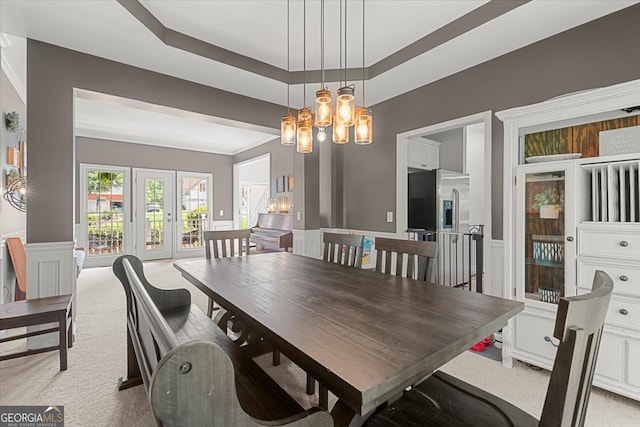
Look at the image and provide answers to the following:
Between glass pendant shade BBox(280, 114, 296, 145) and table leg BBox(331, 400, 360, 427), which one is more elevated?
glass pendant shade BBox(280, 114, 296, 145)

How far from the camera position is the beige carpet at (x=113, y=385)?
1.78 metres

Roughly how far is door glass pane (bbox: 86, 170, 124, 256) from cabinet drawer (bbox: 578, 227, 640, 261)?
7589mm

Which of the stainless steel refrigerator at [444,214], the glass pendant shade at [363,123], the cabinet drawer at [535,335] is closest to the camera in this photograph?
the glass pendant shade at [363,123]

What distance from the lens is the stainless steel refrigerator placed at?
4.00 metres

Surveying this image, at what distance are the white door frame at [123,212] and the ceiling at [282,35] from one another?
9.31ft

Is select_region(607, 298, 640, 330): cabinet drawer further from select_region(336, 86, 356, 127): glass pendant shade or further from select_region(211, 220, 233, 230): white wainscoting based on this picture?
select_region(211, 220, 233, 230): white wainscoting

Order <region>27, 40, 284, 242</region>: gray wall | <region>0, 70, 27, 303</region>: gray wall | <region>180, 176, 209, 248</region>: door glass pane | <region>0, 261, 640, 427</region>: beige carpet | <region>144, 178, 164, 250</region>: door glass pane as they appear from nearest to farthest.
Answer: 1. <region>0, 261, 640, 427</region>: beige carpet
2. <region>27, 40, 284, 242</region>: gray wall
3. <region>0, 70, 27, 303</region>: gray wall
4. <region>144, 178, 164, 250</region>: door glass pane
5. <region>180, 176, 209, 248</region>: door glass pane

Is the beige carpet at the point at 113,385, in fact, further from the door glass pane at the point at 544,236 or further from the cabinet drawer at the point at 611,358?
the door glass pane at the point at 544,236

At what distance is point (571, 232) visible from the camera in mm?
2119

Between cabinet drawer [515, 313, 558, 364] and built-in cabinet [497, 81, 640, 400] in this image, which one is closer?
built-in cabinet [497, 81, 640, 400]

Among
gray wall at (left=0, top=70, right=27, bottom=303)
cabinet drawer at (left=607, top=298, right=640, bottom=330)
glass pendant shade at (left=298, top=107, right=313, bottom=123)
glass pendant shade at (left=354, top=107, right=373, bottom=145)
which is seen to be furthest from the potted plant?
gray wall at (left=0, top=70, right=27, bottom=303)

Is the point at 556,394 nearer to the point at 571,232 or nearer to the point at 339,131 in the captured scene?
the point at 339,131

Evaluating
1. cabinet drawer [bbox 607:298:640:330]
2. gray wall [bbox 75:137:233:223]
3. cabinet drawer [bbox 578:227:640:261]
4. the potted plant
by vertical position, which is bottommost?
cabinet drawer [bbox 607:298:640:330]

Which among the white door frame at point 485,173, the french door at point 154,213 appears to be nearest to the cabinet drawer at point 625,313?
Result: the white door frame at point 485,173
